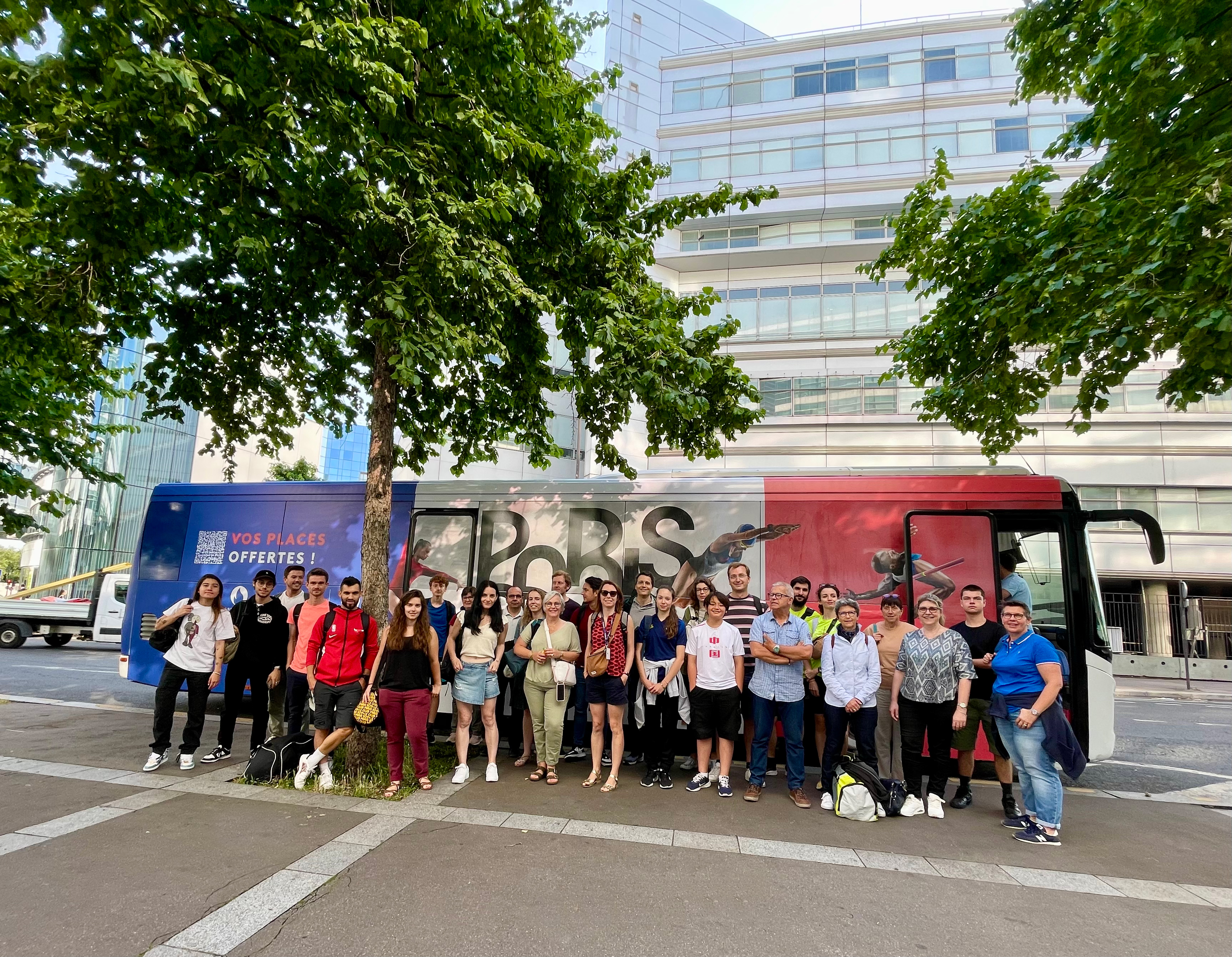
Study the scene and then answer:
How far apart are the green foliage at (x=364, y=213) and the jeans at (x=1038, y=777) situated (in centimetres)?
421

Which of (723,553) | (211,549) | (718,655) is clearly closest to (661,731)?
(718,655)

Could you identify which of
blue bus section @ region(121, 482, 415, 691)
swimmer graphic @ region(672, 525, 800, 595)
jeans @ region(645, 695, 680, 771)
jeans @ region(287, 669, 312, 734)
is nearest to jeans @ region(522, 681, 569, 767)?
jeans @ region(645, 695, 680, 771)

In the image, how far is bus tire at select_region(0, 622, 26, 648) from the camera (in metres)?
18.7

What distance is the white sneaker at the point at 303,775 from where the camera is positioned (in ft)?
18.9

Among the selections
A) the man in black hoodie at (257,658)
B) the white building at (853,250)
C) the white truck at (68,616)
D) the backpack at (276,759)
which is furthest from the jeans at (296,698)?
the white building at (853,250)

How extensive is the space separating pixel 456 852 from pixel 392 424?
4075 millimetres

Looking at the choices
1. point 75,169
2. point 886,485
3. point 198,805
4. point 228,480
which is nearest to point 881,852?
point 886,485

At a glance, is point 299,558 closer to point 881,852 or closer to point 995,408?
point 881,852

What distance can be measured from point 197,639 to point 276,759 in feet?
5.12

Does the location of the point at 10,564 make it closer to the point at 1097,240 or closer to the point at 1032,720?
the point at 1032,720

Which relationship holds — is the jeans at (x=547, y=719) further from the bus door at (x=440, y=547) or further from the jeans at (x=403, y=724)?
the bus door at (x=440, y=547)

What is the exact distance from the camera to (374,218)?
5730 mm

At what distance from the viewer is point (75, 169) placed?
554cm

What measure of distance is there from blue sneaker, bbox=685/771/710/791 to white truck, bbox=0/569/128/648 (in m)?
19.1
